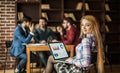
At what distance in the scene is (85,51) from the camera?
3406 millimetres

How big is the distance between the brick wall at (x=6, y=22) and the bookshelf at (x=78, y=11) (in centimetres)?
17

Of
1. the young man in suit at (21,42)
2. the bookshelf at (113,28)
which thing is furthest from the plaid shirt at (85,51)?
the bookshelf at (113,28)

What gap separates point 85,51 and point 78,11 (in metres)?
4.64

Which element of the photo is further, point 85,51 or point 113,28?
point 113,28

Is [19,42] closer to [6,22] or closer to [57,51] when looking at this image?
[6,22]

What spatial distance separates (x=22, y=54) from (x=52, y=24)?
1925 millimetres

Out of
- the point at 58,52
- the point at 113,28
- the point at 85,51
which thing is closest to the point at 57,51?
the point at 58,52

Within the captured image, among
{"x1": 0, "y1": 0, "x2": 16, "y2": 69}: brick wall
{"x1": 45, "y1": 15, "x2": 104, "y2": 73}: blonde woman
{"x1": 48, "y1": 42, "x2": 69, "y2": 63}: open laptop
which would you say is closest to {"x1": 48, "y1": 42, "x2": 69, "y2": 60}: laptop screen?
{"x1": 48, "y1": 42, "x2": 69, "y2": 63}: open laptop

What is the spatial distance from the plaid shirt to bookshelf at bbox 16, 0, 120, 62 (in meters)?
4.12

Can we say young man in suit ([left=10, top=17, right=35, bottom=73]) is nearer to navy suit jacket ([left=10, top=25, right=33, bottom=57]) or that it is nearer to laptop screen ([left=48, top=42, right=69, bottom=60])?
navy suit jacket ([left=10, top=25, right=33, bottom=57])

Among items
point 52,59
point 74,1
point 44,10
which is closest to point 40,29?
point 44,10

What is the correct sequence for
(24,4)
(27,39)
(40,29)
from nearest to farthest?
1. (27,39)
2. (40,29)
3. (24,4)

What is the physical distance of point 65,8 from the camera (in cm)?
799

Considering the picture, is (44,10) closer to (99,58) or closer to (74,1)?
(74,1)
